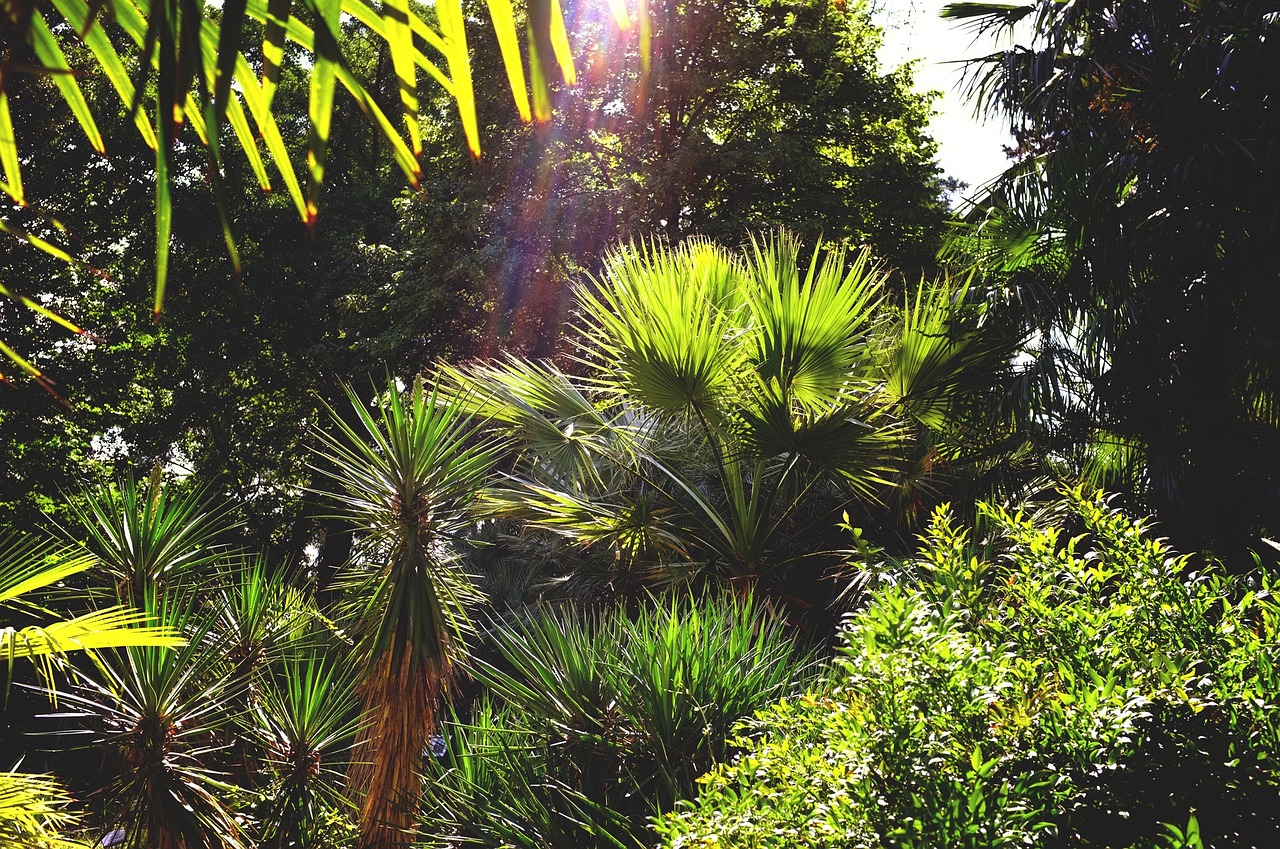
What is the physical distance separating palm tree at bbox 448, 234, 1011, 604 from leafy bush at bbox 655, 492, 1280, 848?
2.98m

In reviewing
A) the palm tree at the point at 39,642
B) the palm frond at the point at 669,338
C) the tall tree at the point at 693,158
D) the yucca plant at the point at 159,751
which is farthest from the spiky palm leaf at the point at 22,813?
the tall tree at the point at 693,158

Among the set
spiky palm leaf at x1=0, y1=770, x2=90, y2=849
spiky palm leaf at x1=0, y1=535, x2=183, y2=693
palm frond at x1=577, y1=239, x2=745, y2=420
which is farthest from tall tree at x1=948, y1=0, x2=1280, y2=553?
spiky palm leaf at x1=0, y1=770, x2=90, y2=849

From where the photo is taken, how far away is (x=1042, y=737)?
7.66 ft

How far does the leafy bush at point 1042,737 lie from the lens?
2.19 metres

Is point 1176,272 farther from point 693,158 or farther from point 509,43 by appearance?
point 509,43

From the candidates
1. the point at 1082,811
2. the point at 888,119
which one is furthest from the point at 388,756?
the point at 888,119

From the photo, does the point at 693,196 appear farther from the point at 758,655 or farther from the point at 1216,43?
the point at 758,655

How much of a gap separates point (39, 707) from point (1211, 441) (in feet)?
43.4

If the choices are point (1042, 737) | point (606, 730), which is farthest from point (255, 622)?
point (1042, 737)

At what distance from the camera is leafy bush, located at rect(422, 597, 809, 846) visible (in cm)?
373

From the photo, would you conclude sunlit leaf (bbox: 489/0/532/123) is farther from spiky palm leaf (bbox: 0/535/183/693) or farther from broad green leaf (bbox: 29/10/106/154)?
spiky palm leaf (bbox: 0/535/183/693)

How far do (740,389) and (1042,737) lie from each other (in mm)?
3733

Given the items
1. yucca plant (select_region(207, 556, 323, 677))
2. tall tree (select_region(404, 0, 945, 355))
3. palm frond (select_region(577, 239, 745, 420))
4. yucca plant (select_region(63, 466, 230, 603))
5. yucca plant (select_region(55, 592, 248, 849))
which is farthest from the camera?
tall tree (select_region(404, 0, 945, 355))

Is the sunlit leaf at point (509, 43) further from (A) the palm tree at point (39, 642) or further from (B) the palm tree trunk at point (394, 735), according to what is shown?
(B) the palm tree trunk at point (394, 735)
